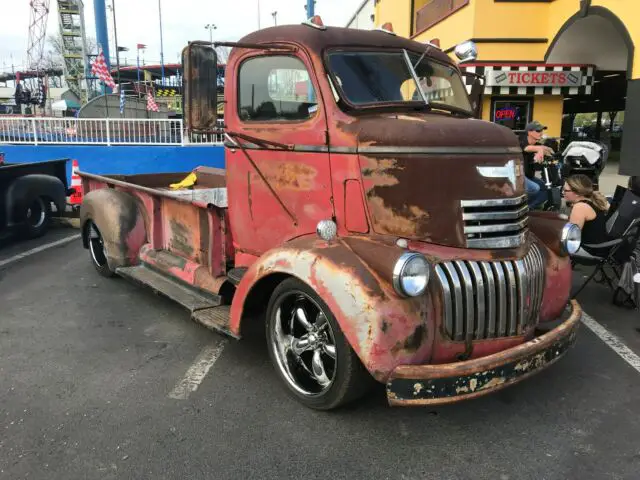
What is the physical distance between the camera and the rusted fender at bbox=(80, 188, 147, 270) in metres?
5.28

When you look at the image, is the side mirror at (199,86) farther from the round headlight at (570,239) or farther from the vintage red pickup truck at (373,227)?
the round headlight at (570,239)

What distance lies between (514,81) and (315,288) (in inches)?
384

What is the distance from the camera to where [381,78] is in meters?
3.57

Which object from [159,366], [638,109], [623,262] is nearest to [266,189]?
[159,366]

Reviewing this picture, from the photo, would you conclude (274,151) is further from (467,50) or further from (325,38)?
(467,50)

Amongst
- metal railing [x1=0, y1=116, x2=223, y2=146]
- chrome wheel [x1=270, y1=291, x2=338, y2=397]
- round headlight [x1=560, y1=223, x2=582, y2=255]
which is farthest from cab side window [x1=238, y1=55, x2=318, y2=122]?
metal railing [x1=0, y1=116, x2=223, y2=146]

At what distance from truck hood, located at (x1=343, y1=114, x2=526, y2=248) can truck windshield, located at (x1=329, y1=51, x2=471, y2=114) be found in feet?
1.32

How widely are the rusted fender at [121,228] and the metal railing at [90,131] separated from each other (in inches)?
316

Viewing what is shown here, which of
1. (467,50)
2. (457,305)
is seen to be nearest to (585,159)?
(467,50)

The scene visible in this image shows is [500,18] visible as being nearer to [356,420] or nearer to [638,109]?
[638,109]

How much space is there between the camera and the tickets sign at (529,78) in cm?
1095

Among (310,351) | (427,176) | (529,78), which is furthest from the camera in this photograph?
(529,78)

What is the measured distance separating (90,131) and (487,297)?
12.6 m

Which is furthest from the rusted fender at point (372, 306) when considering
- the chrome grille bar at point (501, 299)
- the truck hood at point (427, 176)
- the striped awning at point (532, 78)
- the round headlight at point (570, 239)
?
the striped awning at point (532, 78)
